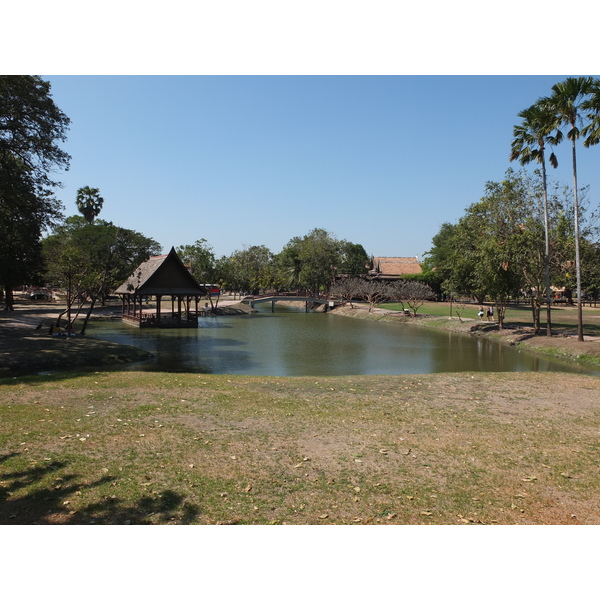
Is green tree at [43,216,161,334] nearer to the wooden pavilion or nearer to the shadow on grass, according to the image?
the wooden pavilion

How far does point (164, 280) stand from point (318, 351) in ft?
56.3

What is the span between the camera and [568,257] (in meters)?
25.7

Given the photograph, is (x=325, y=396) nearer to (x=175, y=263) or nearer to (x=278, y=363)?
(x=278, y=363)

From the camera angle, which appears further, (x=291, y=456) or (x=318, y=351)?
(x=318, y=351)

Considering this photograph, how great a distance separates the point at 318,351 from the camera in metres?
23.6

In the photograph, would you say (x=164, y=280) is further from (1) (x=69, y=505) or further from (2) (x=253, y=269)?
(2) (x=253, y=269)

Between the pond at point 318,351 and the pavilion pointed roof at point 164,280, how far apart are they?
3.05 m

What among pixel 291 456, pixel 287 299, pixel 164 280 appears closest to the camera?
pixel 291 456

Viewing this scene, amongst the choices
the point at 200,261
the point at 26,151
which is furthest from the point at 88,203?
the point at 26,151

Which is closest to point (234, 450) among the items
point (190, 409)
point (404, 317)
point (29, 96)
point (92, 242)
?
point (190, 409)

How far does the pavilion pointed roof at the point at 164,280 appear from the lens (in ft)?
113

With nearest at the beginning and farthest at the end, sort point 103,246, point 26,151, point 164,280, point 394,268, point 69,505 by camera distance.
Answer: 1. point 69,505
2. point 26,151
3. point 164,280
4. point 103,246
5. point 394,268

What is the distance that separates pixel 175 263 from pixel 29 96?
1881 cm

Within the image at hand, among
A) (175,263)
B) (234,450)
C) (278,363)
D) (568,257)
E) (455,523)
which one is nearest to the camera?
(455,523)
